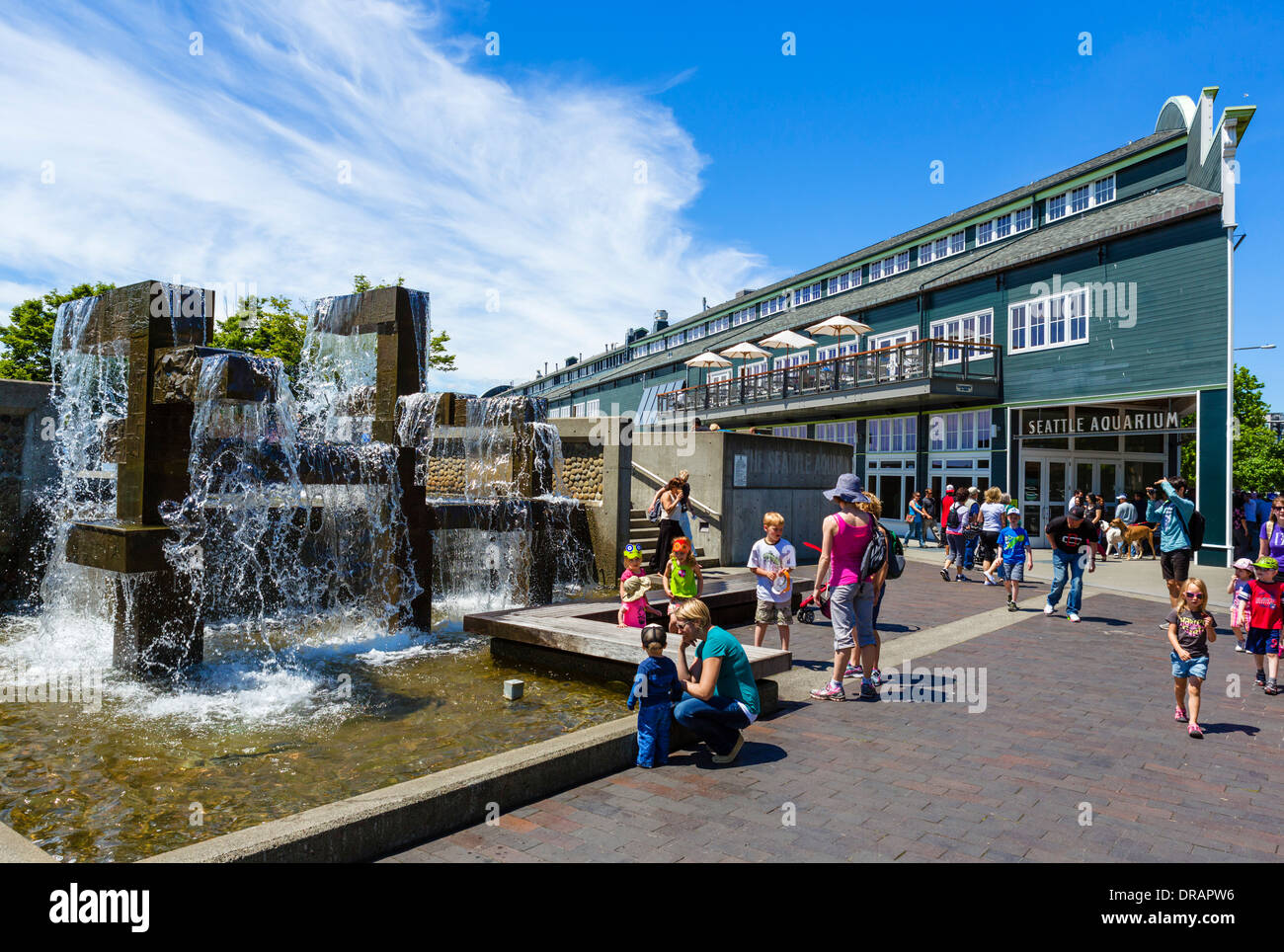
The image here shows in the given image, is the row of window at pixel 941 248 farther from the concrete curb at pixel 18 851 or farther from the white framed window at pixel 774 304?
the concrete curb at pixel 18 851

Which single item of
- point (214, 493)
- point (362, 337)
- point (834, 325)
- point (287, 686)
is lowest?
point (287, 686)

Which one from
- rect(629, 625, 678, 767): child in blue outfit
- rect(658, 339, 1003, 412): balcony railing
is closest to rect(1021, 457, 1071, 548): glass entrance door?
rect(658, 339, 1003, 412): balcony railing

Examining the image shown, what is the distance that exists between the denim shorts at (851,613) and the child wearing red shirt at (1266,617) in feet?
11.7

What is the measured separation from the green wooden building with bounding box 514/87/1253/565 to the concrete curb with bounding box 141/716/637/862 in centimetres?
1511

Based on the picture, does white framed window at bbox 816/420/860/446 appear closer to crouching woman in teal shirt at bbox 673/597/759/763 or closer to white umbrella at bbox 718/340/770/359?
white umbrella at bbox 718/340/770/359

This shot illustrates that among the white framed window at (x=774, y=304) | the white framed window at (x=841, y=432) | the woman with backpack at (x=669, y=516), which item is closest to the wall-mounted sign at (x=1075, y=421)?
the white framed window at (x=841, y=432)

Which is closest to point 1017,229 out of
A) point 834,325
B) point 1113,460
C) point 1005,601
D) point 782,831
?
point 834,325

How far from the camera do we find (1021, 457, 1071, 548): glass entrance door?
23141 millimetres

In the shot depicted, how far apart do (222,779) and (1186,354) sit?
2182 centimetres

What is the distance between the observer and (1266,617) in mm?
7203

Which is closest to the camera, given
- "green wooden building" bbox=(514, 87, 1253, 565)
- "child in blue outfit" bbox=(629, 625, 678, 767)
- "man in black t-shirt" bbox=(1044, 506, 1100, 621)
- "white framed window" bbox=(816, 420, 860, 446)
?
"child in blue outfit" bbox=(629, 625, 678, 767)

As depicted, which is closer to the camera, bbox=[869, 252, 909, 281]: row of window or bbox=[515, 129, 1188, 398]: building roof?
bbox=[515, 129, 1188, 398]: building roof
